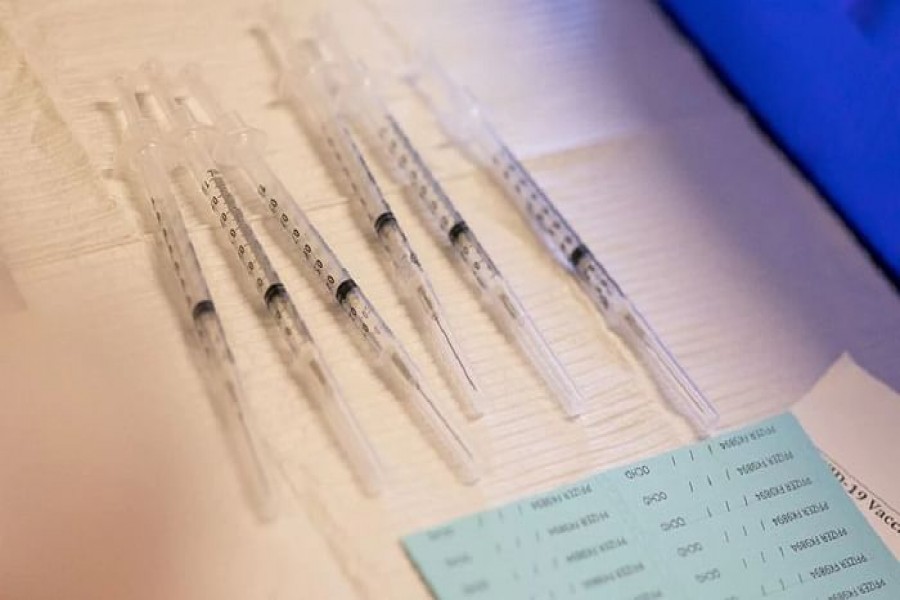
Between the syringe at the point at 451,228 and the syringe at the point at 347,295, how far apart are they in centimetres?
8

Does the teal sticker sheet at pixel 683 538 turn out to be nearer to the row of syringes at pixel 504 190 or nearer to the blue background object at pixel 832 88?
the row of syringes at pixel 504 190

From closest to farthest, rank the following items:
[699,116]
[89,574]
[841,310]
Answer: [89,574] < [841,310] < [699,116]

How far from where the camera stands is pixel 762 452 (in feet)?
2.32

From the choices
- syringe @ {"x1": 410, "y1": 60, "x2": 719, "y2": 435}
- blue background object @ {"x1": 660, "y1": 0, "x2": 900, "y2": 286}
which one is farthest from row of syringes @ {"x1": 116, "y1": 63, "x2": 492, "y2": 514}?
blue background object @ {"x1": 660, "y1": 0, "x2": 900, "y2": 286}

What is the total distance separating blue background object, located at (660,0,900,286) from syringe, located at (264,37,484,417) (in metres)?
0.34

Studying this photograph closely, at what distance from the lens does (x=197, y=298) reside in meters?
0.70

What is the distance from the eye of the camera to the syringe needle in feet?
2.32

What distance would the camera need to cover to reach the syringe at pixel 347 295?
26.6 inches

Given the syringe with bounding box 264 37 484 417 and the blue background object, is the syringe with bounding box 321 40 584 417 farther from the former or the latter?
the blue background object

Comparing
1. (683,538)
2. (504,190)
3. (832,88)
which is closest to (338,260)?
(504,190)

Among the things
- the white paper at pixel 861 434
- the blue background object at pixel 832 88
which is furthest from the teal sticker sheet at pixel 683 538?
the blue background object at pixel 832 88

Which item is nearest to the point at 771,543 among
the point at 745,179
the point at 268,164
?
the point at 745,179

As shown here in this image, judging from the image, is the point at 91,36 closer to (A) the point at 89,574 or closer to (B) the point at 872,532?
(A) the point at 89,574

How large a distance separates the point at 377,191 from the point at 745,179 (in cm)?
31
